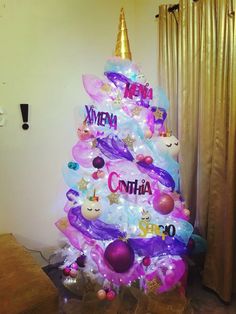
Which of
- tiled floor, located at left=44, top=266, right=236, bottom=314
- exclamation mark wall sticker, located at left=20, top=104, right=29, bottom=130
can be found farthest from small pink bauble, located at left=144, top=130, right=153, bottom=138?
tiled floor, located at left=44, top=266, right=236, bottom=314

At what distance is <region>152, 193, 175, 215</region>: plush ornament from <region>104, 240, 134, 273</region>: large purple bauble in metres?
0.29

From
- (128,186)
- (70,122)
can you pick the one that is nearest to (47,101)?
(70,122)

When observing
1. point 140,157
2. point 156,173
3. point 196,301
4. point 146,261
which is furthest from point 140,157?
point 196,301

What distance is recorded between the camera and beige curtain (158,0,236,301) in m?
1.71

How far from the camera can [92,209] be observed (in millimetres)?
1589

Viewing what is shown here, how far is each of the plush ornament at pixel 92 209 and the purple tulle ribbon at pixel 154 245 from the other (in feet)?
0.87

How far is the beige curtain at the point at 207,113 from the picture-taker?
1714mm

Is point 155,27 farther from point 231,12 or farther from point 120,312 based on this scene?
point 120,312

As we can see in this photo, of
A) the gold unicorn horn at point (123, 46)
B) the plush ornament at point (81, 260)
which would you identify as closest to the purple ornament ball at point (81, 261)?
the plush ornament at point (81, 260)

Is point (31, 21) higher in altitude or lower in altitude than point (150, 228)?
higher

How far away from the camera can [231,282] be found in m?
1.80

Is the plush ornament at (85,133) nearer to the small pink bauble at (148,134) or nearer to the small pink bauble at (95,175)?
the small pink bauble at (95,175)

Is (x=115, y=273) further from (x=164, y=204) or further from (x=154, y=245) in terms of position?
(x=164, y=204)

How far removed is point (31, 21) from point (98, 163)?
3.81 feet
